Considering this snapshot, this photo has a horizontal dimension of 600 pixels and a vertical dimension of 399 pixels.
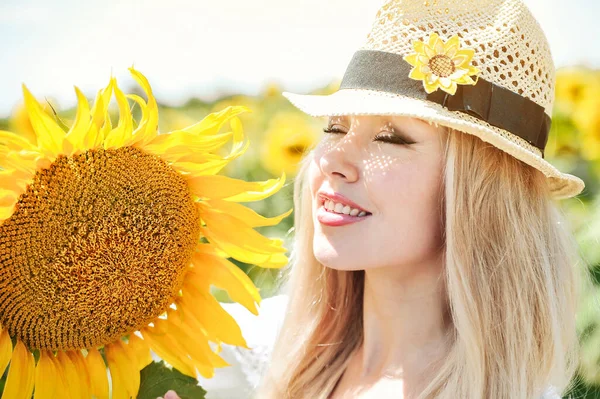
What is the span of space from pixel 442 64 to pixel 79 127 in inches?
28.8

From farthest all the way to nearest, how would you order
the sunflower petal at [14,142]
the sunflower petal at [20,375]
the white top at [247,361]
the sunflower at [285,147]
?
the sunflower at [285,147] < the white top at [247,361] < the sunflower petal at [20,375] < the sunflower petal at [14,142]

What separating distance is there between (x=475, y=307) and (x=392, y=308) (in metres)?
0.21

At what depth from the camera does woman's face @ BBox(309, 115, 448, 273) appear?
5.66 feet


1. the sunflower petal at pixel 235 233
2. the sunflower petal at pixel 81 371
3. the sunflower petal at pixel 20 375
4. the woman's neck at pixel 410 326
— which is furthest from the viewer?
the woman's neck at pixel 410 326

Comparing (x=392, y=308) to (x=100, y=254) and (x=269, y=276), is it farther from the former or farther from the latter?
(x=269, y=276)

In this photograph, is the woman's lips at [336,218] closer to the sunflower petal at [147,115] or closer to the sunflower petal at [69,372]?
the sunflower petal at [147,115]

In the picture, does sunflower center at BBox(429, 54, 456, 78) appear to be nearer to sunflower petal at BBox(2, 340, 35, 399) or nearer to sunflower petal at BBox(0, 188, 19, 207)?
sunflower petal at BBox(0, 188, 19, 207)

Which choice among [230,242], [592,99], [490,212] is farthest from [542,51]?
[592,99]

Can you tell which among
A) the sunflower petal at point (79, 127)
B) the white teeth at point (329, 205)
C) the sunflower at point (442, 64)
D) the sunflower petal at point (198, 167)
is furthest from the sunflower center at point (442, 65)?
the sunflower petal at point (79, 127)

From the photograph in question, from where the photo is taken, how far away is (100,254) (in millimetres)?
1440

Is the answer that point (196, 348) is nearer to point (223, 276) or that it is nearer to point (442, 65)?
point (223, 276)

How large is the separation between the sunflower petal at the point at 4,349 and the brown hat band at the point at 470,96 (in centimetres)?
87

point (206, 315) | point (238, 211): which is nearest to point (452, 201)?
point (238, 211)

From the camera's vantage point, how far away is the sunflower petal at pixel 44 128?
4.37ft
